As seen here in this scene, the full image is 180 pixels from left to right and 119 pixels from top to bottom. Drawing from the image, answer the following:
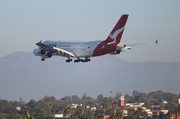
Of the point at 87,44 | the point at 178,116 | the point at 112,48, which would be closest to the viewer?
the point at 112,48

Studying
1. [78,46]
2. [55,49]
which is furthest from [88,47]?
[55,49]

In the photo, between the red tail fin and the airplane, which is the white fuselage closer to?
the airplane

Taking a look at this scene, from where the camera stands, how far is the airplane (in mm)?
118294

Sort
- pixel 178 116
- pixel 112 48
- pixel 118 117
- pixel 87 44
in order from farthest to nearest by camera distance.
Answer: pixel 178 116 < pixel 118 117 < pixel 87 44 < pixel 112 48

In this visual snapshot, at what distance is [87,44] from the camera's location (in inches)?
4934

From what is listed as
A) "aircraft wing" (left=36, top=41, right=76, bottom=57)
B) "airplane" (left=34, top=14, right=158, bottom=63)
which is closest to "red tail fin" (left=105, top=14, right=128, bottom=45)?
"airplane" (left=34, top=14, right=158, bottom=63)

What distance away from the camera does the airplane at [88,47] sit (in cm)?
11829

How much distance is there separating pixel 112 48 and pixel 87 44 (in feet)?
31.6

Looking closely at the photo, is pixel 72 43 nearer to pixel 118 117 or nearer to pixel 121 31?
pixel 121 31

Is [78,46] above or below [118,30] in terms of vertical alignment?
below

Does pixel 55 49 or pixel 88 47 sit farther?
pixel 55 49

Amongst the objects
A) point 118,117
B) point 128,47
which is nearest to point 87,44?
point 128,47

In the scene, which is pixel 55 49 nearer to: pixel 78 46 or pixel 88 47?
pixel 78 46

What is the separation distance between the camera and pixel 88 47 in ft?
406
